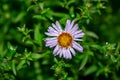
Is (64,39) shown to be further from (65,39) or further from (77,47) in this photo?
(77,47)

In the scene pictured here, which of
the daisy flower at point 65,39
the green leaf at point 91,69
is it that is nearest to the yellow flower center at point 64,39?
the daisy flower at point 65,39

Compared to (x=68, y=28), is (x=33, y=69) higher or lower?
lower

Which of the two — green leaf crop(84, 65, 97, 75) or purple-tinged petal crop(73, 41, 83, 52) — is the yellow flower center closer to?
purple-tinged petal crop(73, 41, 83, 52)

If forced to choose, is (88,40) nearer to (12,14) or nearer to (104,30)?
(104,30)

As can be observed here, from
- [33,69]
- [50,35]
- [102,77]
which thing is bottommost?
[102,77]

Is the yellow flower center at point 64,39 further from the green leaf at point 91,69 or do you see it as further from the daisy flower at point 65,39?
the green leaf at point 91,69

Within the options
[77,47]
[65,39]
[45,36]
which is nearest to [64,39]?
[65,39]

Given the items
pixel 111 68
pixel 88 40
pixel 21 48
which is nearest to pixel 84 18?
pixel 88 40

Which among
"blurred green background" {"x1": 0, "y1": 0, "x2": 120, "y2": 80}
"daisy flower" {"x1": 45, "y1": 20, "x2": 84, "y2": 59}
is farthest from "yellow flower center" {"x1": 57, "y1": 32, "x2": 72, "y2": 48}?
"blurred green background" {"x1": 0, "y1": 0, "x2": 120, "y2": 80}
